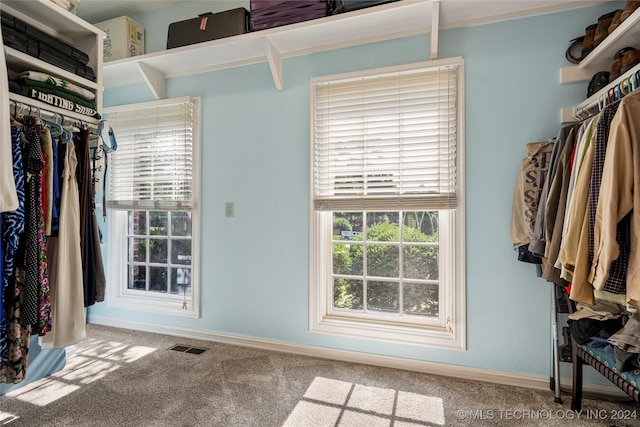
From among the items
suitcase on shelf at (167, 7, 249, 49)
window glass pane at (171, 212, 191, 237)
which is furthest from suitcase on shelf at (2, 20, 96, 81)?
window glass pane at (171, 212, 191, 237)

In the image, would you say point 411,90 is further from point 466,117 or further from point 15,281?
point 15,281

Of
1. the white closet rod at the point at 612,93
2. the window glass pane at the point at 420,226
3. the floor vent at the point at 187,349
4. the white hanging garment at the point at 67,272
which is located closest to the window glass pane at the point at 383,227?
the window glass pane at the point at 420,226

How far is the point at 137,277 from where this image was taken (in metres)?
3.08

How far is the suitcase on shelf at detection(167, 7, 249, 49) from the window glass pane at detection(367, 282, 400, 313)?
1.99m

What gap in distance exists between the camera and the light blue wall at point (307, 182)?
199 cm

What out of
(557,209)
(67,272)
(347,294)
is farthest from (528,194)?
(67,272)

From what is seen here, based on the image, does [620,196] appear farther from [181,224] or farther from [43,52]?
[181,224]

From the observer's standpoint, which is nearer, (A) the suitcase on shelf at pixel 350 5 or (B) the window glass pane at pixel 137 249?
(A) the suitcase on shelf at pixel 350 5

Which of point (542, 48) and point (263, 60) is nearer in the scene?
point (542, 48)

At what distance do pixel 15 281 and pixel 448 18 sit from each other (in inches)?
101

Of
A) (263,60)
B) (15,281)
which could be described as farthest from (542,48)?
(15,281)

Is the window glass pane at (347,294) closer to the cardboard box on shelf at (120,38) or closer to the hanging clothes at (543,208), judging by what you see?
the hanging clothes at (543,208)

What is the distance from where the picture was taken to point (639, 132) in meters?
1.14

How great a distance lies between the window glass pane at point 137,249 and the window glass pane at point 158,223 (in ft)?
0.47
